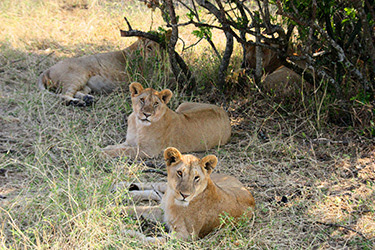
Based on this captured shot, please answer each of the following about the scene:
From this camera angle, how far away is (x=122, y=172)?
12.6 ft

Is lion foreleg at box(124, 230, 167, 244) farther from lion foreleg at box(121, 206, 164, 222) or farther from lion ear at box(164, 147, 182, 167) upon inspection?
lion ear at box(164, 147, 182, 167)

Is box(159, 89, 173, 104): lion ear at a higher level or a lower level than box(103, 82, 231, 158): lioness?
higher

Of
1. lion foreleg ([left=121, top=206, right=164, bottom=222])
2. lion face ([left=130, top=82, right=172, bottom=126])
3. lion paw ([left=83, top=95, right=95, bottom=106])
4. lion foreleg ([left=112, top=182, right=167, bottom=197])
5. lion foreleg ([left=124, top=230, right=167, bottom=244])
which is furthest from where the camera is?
lion paw ([left=83, top=95, right=95, bottom=106])

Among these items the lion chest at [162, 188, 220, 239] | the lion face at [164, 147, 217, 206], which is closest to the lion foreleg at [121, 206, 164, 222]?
the lion chest at [162, 188, 220, 239]

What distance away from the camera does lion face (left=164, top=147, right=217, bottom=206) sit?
326 centimetres

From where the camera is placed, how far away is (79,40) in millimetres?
8352

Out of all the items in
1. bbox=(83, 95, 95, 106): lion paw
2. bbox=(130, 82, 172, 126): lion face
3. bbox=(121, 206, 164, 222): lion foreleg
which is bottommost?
bbox=(83, 95, 95, 106): lion paw

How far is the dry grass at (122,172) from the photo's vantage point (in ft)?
10.9

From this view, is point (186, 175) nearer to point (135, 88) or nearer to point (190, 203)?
point (190, 203)

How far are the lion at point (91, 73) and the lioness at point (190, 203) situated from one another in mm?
2996

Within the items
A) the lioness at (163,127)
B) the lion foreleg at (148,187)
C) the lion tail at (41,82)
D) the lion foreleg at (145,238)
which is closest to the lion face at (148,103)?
the lioness at (163,127)

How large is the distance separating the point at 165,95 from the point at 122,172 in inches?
52.7

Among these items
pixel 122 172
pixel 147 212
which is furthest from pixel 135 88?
pixel 147 212

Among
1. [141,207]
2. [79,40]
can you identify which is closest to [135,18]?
[79,40]
